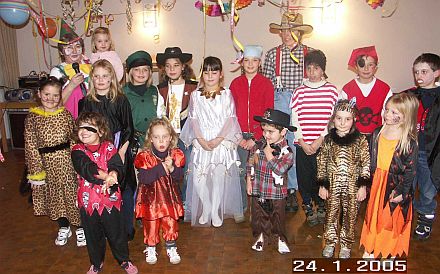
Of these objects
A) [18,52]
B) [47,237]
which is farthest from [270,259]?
[18,52]

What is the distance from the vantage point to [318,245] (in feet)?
10.8

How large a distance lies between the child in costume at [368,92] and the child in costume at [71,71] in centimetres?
234

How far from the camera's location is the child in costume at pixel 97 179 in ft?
8.59

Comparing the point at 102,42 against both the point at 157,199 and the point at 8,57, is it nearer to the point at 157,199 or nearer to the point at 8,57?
the point at 157,199

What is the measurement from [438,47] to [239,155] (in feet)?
16.2

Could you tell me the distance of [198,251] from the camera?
10.6ft

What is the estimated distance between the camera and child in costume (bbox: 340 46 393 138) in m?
3.38

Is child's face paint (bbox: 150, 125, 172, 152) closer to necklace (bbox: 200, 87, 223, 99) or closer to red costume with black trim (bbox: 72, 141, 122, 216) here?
red costume with black trim (bbox: 72, 141, 122, 216)

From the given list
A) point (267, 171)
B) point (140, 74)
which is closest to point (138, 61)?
point (140, 74)

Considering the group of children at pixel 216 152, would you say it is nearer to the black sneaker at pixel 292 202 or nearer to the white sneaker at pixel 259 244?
the white sneaker at pixel 259 244

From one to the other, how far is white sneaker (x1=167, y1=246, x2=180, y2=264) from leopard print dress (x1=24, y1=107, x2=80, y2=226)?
84cm

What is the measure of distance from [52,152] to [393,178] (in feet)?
8.59

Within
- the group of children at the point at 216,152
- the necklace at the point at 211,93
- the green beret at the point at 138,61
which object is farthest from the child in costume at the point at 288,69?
the green beret at the point at 138,61

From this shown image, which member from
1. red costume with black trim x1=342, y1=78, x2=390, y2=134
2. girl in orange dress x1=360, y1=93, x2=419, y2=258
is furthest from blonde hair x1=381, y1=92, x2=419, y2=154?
red costume with black trim x1=342, y1=78, x2=390, y2=134
